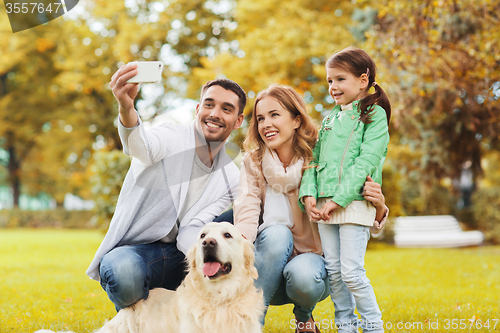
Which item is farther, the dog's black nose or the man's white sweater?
the man's white sweater

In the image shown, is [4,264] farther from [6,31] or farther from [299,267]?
[6,31]

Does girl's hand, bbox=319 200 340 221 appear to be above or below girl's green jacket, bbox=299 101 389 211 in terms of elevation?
below

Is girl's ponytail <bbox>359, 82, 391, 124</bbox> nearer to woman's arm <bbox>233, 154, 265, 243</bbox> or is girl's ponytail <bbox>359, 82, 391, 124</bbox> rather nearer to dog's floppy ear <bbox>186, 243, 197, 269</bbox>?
woman's arm <bbox>233, 154, 265, 243</bbox>

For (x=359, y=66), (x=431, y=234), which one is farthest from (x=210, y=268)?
(x=431, y=234)

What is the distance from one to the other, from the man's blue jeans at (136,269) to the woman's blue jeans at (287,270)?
0.57m

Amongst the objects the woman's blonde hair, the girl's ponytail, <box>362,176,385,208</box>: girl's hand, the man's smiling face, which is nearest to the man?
the man's smiling face

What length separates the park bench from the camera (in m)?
12.4

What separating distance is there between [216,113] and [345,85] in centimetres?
99

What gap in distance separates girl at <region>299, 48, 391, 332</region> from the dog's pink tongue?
73 cm

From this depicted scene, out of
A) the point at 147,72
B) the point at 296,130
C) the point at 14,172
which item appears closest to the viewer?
the point at 147,72

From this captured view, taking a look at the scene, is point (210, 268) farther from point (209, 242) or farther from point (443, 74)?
point (443, 74)

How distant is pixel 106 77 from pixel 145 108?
8.21 feet

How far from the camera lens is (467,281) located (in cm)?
656

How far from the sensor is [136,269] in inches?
108
